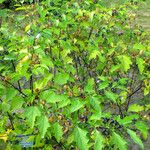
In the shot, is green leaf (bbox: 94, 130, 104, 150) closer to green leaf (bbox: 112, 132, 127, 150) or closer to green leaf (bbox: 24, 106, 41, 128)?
green leaf (bbox: 112, 132, 127, 150)

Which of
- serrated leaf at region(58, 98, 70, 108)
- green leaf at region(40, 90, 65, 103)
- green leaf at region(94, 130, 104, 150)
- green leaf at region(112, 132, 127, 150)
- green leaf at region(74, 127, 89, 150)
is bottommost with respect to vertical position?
green leaf at region(112, 132, 127, 150)

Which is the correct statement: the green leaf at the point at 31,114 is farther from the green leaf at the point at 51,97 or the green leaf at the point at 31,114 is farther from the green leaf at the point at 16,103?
the green leaf at the point at 16,103

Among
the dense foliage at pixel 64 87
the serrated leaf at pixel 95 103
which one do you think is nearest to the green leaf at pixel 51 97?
the dense foliage at pixel 64 87

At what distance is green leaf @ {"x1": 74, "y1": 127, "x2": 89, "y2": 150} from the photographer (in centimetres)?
258

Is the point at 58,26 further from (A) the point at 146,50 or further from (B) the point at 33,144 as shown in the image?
(B) the point at 33,144

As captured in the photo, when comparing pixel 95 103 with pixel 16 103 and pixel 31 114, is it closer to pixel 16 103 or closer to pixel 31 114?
pixel 31 114

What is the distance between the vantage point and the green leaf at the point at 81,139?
2580 millimetres

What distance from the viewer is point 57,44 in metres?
3.99

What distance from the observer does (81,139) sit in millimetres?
2609

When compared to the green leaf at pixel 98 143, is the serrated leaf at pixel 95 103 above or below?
above

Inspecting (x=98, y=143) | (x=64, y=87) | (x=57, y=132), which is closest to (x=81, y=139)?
(x=98, y=143)

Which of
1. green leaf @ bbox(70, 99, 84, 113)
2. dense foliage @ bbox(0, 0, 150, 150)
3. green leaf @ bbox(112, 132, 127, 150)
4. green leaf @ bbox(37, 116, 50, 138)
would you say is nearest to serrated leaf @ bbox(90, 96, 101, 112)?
dense foliage @ bbox(0, 0, 150, 150)

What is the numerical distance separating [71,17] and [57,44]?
386mm

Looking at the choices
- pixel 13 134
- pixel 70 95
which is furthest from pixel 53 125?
pixel 13 134
